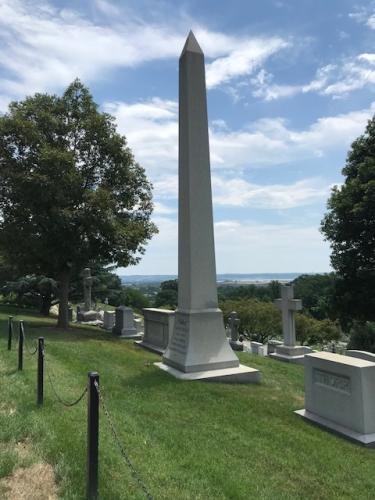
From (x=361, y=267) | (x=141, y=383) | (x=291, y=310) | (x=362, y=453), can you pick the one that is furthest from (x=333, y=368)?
(x=361, y=267)

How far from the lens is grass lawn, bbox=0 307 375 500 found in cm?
454

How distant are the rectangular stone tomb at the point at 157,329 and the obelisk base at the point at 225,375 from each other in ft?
9.92

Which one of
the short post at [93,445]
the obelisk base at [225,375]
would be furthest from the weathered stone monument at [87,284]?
the short post at [93,445]

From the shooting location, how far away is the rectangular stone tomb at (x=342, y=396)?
661cm

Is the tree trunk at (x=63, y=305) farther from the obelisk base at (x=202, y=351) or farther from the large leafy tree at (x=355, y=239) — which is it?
the large leafy tree at (x=355, y=239)

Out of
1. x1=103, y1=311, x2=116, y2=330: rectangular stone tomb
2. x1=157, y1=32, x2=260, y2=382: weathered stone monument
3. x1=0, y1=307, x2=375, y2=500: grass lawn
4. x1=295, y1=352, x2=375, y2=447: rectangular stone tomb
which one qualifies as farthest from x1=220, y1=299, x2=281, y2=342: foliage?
x1=295, y1=352, x2=375, y2=447: rectangular stone tomb

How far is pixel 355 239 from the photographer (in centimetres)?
2181

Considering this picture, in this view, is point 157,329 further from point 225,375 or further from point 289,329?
point 289,329

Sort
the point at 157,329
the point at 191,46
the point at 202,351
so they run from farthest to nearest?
the point at 157,329
the point at 191,46
the point at 202,351

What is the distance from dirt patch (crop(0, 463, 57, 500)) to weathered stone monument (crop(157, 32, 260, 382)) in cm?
546

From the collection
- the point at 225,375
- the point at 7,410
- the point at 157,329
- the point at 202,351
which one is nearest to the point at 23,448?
the point at 7,410

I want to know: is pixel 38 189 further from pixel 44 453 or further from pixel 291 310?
pixel 44 453

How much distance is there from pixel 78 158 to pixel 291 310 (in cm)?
991

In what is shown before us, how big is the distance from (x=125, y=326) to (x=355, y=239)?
457 inches
